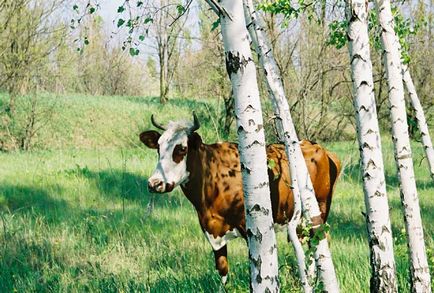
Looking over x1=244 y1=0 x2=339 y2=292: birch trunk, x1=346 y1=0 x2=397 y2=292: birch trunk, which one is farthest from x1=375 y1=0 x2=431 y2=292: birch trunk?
x1=244 y1=0 x2=339 y2=292: birch trunk

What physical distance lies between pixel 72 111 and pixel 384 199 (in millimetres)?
22313

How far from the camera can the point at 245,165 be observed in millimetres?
2746

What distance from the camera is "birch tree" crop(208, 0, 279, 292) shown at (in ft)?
8.81

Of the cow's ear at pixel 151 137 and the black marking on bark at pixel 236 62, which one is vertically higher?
the black marking on bark at pixel 236 62

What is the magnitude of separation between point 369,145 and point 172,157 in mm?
2126

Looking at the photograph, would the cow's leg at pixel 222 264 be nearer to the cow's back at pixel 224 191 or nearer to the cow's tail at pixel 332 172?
the cow's back at pixel 224 191

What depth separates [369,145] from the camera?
357 cm

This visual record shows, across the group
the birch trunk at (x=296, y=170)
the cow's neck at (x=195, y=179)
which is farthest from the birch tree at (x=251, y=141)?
the cow's neck at (x=195, y=179)

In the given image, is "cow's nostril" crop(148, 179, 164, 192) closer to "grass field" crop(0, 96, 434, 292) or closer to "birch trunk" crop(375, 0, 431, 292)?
"grass field" crop(0, 96, 434, 292)

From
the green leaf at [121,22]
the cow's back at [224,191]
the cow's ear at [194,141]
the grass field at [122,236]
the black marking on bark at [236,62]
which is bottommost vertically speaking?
the grass field at [122,236]

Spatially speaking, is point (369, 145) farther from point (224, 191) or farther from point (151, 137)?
point (151, 137)

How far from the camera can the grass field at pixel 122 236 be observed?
17.5ft

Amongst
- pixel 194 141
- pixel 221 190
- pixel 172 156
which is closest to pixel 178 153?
pixel 172 156

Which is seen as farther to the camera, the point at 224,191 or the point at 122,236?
the point at 122,236
